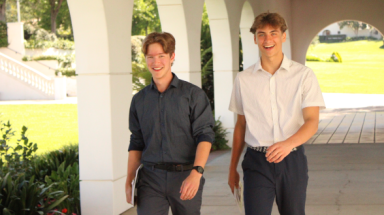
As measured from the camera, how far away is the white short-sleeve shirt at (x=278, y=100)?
2980mm

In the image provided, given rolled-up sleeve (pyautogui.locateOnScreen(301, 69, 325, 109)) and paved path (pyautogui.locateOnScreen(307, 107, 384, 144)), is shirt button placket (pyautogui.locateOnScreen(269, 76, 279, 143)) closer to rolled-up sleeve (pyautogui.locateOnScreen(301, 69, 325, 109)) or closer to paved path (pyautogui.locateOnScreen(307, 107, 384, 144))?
rolled-up sleeve (pyautogui.locateOnScreen(301, 69, 325, 109))

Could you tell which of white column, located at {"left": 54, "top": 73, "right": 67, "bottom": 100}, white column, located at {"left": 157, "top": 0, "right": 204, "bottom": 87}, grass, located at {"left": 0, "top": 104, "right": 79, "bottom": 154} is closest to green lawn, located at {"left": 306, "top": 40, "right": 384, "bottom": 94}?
white column, located at {"left": 54, "top": 73, "right": 67, "bottom": 100}

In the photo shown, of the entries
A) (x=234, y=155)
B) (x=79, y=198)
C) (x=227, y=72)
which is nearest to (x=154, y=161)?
(x=234, y=155)

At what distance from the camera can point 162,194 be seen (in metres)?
2.94

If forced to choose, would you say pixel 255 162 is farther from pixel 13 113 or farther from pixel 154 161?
pixel 13 113

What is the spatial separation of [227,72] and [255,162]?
7864 mm

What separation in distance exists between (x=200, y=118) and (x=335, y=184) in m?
4.38

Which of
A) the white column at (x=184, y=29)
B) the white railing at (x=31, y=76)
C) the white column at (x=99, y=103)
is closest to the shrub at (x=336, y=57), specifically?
the white railing at (x=31, y=76)

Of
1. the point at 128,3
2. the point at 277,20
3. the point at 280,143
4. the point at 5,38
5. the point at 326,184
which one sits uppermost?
the point at 5,38

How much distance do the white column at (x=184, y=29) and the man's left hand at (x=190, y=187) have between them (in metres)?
5.29

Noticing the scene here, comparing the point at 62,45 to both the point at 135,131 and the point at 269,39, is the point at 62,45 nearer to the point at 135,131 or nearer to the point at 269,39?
the point at 135,131

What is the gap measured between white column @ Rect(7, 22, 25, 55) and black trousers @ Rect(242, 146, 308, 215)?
95.9 ft

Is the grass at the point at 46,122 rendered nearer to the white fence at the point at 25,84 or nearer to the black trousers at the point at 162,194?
the white fence at the point at 25,84

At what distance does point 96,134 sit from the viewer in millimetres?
5312
